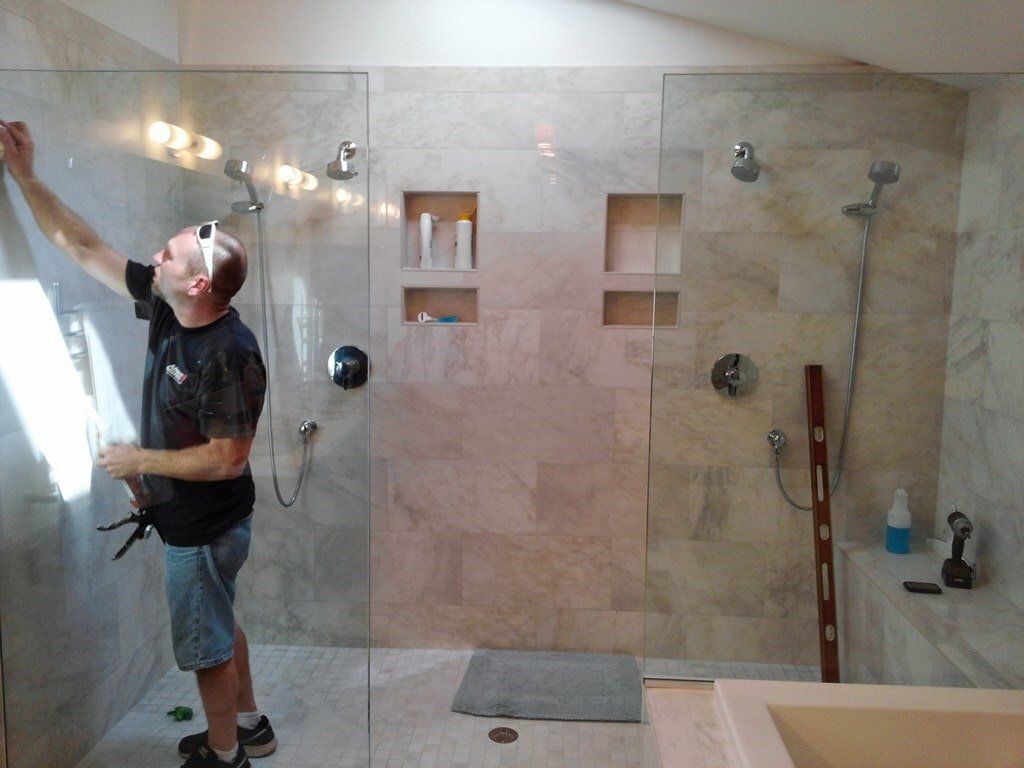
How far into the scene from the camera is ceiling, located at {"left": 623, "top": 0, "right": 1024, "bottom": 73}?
7.03 ft

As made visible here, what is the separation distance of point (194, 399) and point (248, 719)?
2.53 feet

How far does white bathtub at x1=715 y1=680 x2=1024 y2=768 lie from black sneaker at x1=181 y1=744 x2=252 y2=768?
1.13m

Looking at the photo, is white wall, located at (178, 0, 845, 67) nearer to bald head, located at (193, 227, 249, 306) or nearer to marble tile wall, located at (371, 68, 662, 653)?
marble tile wall, located at (371, 68, 662, 653)

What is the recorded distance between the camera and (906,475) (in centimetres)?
213

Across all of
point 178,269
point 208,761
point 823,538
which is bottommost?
point 208,761

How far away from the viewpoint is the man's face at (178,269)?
1.86 meters

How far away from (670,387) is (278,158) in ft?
3.64

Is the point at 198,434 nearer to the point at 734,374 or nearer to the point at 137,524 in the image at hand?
the point at 137,524

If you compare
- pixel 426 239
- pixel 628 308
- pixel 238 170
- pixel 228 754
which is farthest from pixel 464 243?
pixel 228 754

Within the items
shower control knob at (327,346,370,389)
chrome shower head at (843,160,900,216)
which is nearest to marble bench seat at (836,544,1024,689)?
chrome shower head at (843,160,900,216)

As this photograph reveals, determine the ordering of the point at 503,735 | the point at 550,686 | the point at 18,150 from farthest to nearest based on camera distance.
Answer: the point at 550,686 → the point at 503,735 → the point at 18,150

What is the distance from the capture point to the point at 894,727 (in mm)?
1853

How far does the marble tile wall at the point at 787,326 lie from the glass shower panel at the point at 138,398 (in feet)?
2.67

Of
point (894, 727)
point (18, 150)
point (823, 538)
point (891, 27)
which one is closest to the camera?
point (894, 727)
